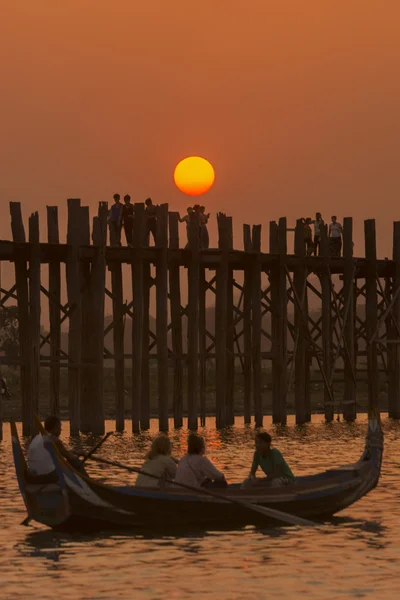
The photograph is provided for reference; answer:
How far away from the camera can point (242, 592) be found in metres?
15.7

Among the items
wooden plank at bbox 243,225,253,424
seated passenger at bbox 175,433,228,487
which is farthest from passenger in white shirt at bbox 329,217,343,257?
seated passenger at bbox 175,433,228,487

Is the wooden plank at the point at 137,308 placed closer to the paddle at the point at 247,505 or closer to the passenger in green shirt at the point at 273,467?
the passenger in green shirt at the point at 273,467

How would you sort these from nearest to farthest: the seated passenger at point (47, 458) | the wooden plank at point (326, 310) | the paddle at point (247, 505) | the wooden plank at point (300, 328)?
the seated passenger at point (47, 458) < the paddle at point (247, 505) < the wooden plank at point (300, 328) < the wooden plank at point (326, 310)

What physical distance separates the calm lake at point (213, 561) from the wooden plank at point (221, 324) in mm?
15249

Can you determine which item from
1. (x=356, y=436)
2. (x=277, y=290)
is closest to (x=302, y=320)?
(x=277, y=290)

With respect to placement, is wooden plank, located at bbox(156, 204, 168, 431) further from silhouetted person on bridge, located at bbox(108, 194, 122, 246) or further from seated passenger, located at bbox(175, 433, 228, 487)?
seated passenger, located at bbox(175, 433, 228, 487)

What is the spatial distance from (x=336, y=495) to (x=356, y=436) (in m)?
17.6

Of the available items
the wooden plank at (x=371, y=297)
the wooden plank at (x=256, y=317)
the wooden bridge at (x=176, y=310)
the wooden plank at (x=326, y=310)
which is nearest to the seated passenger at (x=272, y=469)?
the wooden bridge at (x=176, y=310)

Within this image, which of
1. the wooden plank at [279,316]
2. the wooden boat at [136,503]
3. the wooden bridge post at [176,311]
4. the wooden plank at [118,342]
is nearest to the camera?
the wooden boat at [136,503]

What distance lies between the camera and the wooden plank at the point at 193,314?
1503 inches

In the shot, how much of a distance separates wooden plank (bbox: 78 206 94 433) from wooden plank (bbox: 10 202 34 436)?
4.24 ft

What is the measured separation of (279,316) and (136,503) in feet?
73.3

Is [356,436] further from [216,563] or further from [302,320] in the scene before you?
[216,563]

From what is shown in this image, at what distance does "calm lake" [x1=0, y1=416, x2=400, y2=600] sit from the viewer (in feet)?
51.6
